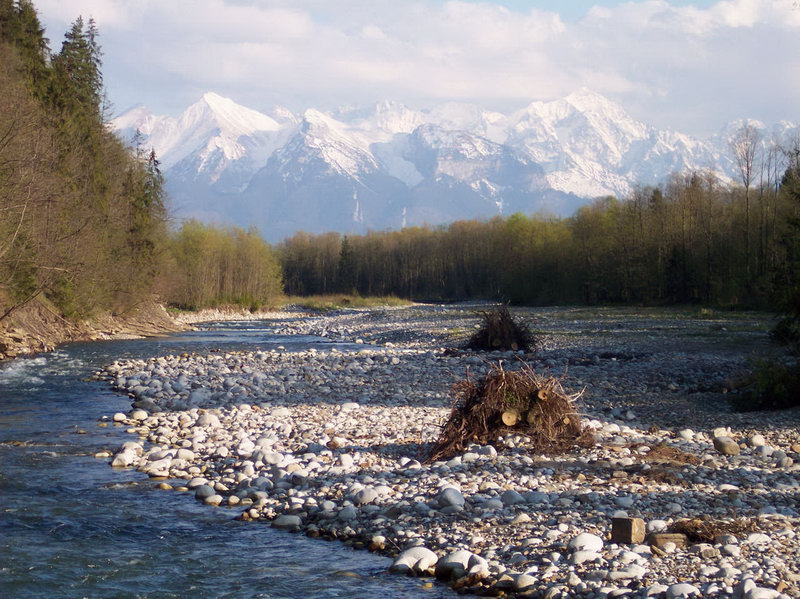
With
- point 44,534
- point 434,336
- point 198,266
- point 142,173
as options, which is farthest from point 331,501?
point 198,266

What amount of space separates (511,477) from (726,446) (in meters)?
3.41

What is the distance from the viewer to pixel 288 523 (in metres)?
8.09

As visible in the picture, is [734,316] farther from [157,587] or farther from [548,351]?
[157,587]

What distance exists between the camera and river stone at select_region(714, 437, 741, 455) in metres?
10.2

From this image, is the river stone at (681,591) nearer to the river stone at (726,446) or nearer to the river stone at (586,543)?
the river stone at (586,543)

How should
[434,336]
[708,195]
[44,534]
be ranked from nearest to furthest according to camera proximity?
[44,534] → [434,336] → [708,195]

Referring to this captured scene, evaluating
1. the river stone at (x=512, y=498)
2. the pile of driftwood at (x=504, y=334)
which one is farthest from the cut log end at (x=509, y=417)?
the pile of driftwood at (x=504, y=334)

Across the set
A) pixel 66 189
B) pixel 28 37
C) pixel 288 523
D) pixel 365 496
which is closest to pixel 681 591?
Answer: pixel 365 496

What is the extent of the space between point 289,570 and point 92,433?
7.75 meters

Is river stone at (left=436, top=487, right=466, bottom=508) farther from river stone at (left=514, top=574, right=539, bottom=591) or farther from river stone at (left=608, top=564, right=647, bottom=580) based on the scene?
river stone at (left=608, top=564, right=647, bottom=580)

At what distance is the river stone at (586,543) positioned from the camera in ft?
21.3

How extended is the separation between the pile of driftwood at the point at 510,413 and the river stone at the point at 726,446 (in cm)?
187

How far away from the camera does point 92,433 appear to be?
1320 cm

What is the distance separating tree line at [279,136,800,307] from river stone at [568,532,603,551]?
10.0 metres
